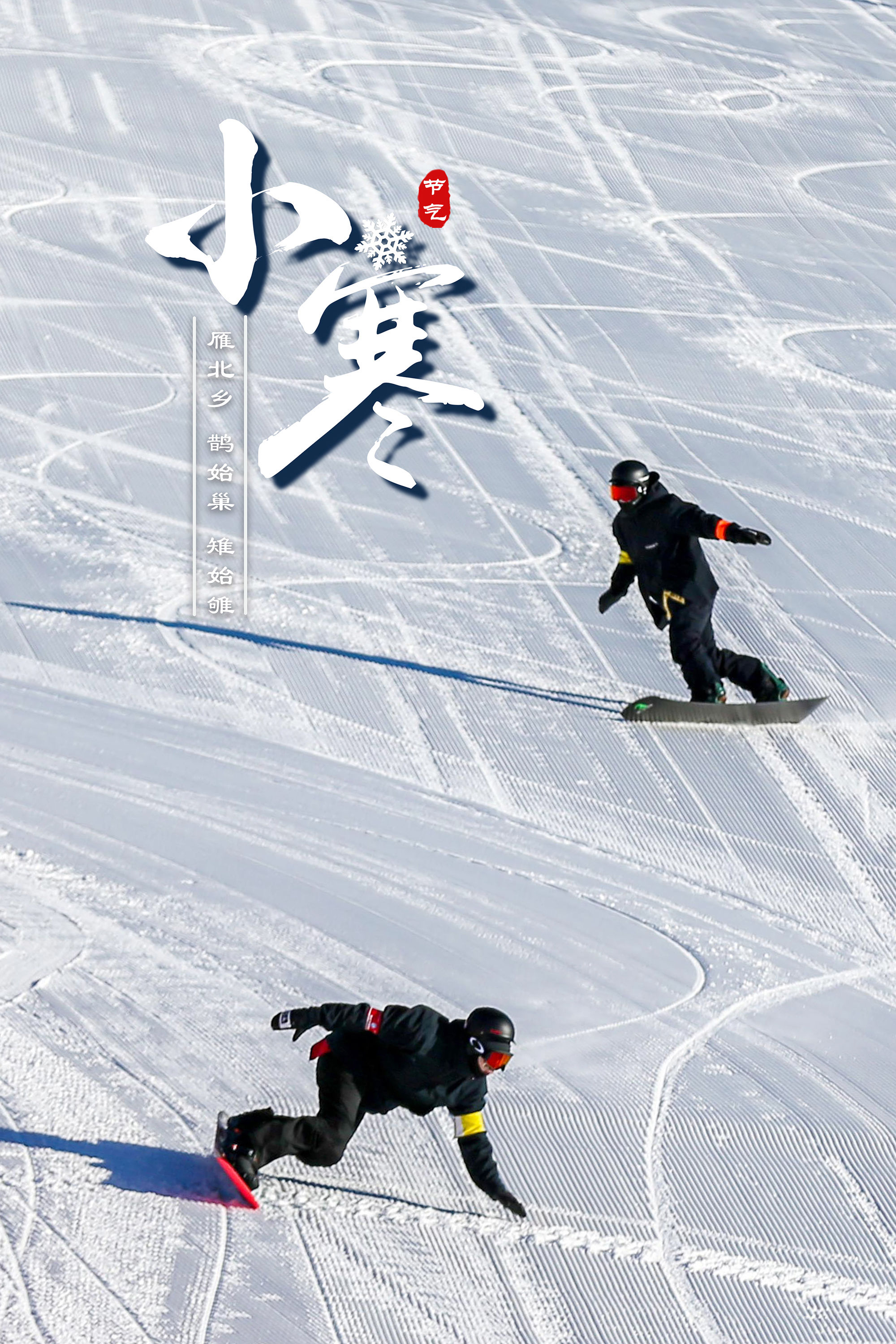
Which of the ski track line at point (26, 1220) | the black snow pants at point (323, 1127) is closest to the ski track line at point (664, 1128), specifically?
the black snow pants at point (323, 1127)

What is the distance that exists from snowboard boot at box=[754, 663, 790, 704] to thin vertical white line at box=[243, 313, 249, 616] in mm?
2827

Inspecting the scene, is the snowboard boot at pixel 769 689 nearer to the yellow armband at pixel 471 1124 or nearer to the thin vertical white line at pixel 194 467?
the thin vertical white line at pixel 194 467

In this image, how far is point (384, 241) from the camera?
486 inches

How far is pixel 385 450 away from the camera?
1027 centimetres

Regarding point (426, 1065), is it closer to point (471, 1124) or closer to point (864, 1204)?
point (471, 1124)

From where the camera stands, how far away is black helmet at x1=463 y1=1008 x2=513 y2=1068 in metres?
4.84

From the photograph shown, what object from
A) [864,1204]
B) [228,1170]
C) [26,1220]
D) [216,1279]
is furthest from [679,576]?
[26,1220]

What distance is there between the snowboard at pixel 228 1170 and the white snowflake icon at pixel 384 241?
827 cm

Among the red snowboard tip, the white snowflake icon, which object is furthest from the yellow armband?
Result: the white snowflake icon

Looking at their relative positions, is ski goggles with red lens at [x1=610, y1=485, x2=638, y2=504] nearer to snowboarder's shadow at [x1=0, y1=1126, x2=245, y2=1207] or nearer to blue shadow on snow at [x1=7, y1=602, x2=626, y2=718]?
blue shadow on snow at [x1=7, y1=602, x2=626, y2=718]

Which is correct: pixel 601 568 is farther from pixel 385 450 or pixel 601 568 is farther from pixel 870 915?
pixel 870 915

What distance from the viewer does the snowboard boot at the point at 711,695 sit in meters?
7.80

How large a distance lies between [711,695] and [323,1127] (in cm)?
349

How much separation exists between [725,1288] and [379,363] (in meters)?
6.89
